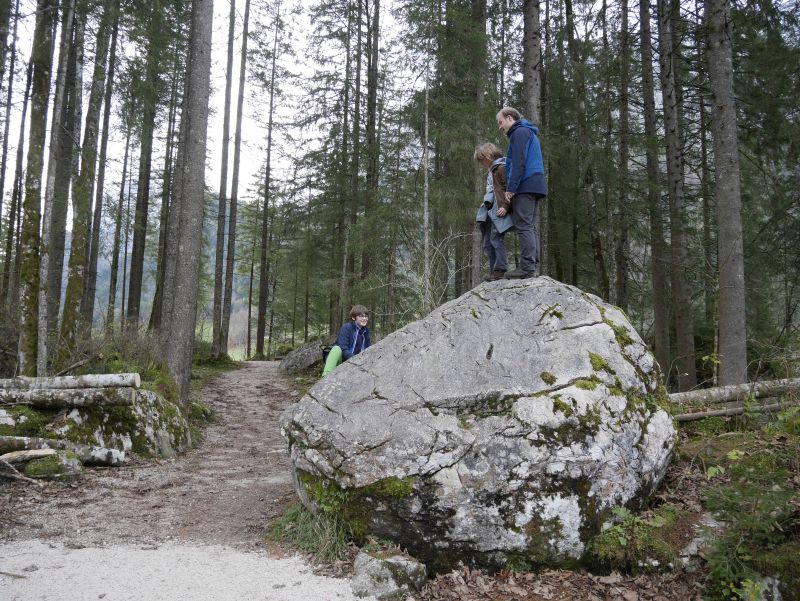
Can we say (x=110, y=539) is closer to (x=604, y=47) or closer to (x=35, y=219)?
(x=35, y=219)

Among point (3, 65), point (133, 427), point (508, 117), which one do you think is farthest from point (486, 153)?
point (3, 65)

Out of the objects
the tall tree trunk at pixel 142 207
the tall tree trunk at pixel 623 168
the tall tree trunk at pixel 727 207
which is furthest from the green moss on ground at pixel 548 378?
the tall tree trunk at pixel 142 207

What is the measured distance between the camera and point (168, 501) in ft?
17.9

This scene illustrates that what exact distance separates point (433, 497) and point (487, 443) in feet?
2.03

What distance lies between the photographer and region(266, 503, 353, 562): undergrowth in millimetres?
4199

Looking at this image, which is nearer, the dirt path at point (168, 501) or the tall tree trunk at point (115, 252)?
the dirt path at point (168, 501)

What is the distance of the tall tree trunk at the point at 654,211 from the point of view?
10602mm

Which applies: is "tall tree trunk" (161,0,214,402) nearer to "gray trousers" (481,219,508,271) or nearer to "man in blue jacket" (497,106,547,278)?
"gray trousers" (481,219,508,271)

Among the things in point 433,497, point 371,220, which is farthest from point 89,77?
point 433,497

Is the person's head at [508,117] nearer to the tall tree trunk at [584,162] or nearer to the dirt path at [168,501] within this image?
the dirt path at [168,501]

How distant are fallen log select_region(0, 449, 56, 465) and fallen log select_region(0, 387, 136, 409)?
0.78m

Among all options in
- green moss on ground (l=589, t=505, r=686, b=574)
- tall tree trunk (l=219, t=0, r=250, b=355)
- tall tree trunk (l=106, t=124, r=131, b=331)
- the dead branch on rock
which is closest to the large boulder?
green moss on ground (l=589, t=505, r=686, b=574)

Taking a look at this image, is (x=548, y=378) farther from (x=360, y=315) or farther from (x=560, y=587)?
(x=360, y=315)

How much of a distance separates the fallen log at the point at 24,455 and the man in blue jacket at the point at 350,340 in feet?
11.1
